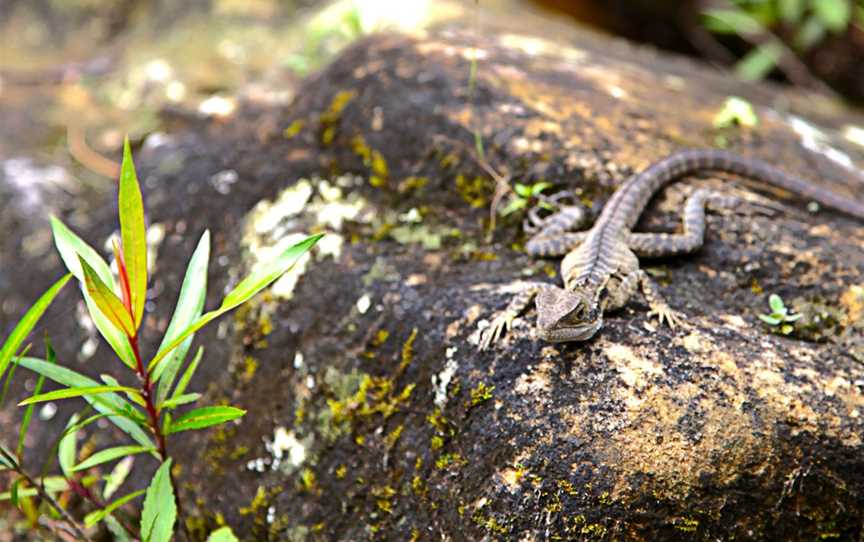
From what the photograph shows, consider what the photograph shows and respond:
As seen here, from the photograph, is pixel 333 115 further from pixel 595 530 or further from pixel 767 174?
pixel 595 530

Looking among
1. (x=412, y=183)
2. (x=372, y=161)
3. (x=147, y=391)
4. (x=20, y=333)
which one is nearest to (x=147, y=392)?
(x=147, y=391)

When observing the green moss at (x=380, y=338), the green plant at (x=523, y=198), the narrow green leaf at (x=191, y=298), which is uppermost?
the narrow green leaf at (x=191, y=298)

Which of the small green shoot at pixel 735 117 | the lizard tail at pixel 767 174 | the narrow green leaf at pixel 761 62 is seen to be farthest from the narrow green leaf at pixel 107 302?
the narrow green leaf at pixel 761 62

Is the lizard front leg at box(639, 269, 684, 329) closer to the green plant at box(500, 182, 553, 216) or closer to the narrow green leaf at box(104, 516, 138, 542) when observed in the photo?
the green plant at box(500, 182, 553, 216)

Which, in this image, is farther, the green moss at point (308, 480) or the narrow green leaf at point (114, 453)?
the green moss at point (308, 480)

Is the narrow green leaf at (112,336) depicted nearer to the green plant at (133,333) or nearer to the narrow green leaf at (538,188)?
the green plant at (133,333)

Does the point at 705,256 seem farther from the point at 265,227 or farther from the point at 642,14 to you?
the point at 642,14
